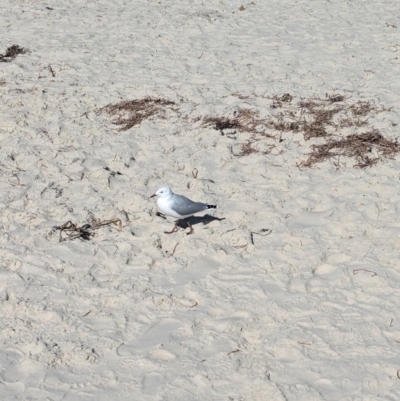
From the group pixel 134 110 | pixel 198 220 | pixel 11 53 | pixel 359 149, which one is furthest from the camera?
pixel 11 53

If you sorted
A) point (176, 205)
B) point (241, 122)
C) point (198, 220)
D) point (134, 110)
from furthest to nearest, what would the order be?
1. point (134, 110)
2. point (241, 122)
3. point (198, 220)
4. point (176, 205)

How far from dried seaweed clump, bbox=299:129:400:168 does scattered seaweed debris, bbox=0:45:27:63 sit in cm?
393

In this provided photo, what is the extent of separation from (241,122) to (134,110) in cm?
106

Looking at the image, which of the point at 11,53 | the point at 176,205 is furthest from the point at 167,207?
the point at 11,53

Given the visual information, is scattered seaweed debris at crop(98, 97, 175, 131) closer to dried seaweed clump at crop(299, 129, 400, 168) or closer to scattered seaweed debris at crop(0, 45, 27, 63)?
dried seaweed clump at crop(299, 129, 400, 168)

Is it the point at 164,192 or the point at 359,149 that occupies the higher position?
the point at 164,192

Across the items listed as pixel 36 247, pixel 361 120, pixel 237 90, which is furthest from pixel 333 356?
pixel 237 90

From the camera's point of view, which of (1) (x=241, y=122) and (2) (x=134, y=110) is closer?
(1) (x=241, y=122)

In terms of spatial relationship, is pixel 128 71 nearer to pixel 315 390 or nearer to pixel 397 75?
pixel 397 75

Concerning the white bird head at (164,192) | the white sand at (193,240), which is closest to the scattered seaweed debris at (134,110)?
the white sand at (193,240)

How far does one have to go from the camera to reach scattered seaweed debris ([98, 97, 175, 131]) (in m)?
6.82

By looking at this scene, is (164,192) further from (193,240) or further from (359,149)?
(359,149)

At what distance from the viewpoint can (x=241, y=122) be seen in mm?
6750

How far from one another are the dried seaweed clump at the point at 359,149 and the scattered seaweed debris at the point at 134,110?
1.64 m
